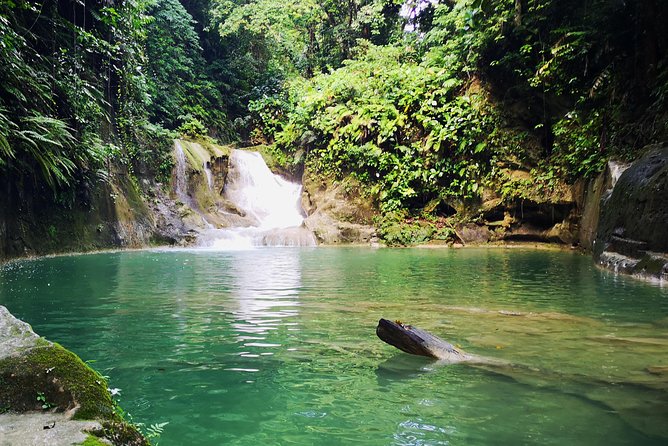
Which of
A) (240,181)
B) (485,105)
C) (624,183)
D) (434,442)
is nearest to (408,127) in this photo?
(485,105)

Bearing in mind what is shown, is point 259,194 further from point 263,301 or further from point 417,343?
point 417,343

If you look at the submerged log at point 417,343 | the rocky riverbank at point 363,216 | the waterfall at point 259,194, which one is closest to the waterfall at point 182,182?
the rocky riverbank at point 363,216

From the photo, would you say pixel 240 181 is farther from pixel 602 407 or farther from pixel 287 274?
pixel 602 407

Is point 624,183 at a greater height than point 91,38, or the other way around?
point 91,38

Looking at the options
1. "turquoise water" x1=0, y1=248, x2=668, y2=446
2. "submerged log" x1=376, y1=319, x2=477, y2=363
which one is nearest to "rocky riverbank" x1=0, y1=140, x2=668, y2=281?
"turquoise water" x1=0, y1=248, x2=668, y2=446

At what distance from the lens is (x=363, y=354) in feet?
12.2

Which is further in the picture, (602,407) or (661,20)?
(661,20)

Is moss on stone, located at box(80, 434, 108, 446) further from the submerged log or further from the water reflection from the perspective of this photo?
the submerged log

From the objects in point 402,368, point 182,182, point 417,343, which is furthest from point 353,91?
point 402,368


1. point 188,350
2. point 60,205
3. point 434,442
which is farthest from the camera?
point 60,205

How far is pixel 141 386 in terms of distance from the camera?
3.04 m

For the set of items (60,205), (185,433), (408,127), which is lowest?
(185,433)

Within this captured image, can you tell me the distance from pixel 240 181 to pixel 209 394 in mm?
18431

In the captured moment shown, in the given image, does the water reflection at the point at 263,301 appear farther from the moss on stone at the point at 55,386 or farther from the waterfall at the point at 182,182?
the waterfall at the point at 182,182
